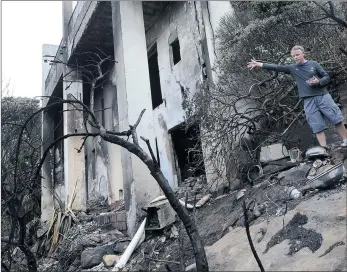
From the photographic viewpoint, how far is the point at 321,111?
4191mm

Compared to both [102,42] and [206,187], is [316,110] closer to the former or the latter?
[206,187]

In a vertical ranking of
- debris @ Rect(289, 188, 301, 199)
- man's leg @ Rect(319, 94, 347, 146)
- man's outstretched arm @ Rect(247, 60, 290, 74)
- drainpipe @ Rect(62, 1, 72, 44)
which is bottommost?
debris @ Rect(289, 188, 301, 199)

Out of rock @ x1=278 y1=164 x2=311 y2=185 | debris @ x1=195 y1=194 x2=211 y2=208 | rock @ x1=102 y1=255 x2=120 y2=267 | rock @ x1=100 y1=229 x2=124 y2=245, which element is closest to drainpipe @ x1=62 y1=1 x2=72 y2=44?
rock @ x1=100 y1=229 x2=124 y2=245

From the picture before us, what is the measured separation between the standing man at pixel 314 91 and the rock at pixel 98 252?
3427mm

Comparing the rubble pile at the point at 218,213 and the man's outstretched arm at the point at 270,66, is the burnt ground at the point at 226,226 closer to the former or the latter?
the rubble pile at the point at 218,213

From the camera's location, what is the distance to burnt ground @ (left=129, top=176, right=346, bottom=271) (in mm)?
3602

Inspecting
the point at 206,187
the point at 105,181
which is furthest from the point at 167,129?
the point at 105,181

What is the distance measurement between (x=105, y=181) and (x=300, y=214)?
8453mm

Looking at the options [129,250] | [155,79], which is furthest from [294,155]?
[155,79]

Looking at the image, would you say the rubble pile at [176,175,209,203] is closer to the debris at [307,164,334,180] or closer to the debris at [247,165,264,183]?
the debris at [247,165,264,183]

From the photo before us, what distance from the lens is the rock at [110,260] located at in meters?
5.18

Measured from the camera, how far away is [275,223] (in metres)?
3.92

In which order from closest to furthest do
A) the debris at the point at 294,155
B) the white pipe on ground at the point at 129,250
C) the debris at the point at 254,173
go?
the white pipe on ground at the point at 129,250 < the debris at the point at 294,155 < the debris at the point at 254,173

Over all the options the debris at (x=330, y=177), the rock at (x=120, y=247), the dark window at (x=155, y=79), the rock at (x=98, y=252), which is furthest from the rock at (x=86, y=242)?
the dark window at (x=155, y=79)
